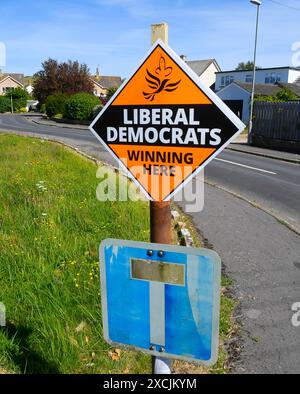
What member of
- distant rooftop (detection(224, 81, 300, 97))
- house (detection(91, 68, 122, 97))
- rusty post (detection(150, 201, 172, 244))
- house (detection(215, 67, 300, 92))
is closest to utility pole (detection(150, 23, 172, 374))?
rusty post (detection(150, 201, 172, 244))

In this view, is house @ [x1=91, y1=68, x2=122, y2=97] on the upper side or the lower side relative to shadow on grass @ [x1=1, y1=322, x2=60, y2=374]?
upper

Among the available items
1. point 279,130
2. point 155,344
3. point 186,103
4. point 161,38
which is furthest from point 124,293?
point 279,130

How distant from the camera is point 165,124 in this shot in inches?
76.7

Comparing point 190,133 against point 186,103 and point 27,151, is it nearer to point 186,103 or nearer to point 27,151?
point 186,103

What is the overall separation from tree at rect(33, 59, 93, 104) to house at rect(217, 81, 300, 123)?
21766 millimetres

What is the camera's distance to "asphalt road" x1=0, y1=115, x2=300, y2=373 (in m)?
3.55

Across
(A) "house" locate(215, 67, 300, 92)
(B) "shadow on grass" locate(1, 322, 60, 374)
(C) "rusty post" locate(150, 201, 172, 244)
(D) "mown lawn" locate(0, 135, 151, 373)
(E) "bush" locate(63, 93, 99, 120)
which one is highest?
(A) "house" locate(215, 67, 300, 92)

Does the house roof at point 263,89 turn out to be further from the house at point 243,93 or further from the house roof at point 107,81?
the house roof at point 107,81

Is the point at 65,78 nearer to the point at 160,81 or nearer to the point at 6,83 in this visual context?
the point at 6,83

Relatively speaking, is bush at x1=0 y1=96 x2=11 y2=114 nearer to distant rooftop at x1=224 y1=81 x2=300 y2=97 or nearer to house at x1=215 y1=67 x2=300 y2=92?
house at x1=215 y1=67 x2=300 y2=92

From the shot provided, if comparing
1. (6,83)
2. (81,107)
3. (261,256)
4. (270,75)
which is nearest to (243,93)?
(270,75)

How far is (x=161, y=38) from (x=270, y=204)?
26.0 ft

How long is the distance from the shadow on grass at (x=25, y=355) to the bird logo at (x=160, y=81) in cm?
241
